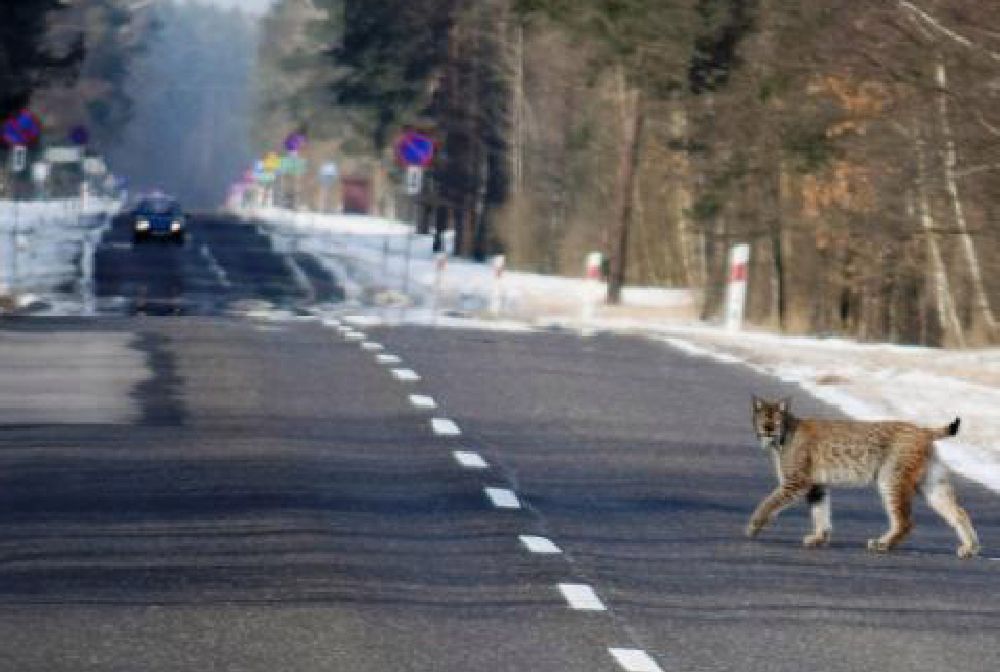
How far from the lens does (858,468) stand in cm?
1577

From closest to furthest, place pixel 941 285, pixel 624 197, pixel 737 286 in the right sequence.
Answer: pixel 737 286
pixel 941 285
pixel 624 197

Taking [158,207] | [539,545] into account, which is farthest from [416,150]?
[539,545]

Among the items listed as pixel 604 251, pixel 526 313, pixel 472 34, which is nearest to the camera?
pixel 526 313

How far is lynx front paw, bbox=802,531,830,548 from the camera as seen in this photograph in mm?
15664

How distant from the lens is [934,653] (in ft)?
38.9

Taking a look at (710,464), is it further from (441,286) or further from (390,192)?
(390,192)

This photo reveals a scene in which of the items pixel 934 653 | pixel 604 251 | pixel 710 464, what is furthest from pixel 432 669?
pixel 604 251

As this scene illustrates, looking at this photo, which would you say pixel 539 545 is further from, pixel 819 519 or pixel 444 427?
pixel 444 427

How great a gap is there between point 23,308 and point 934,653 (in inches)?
1231

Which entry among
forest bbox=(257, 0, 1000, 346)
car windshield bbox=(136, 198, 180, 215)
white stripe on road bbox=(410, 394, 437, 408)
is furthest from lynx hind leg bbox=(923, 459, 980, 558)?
car windshield bbox=(136, 198, 180, 215)

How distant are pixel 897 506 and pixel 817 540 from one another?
17.3 inches

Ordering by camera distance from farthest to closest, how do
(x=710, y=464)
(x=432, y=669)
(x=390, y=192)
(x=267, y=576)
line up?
(x=390, y=192) < (x=710, y=464) < (x=267, y=576) < (x=432, y=669)

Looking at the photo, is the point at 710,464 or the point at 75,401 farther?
the point at 75,401

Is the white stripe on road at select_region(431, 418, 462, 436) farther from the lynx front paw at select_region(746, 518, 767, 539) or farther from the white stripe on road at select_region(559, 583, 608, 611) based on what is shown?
the white stripe on road at select_region(559, 583, 608, 611)
